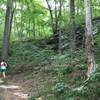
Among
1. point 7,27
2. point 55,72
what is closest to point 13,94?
point 55,72

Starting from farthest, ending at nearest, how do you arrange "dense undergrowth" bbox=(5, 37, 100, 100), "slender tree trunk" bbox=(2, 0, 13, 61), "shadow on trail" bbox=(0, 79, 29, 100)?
1. "slender tree trunk" bbox=(2, 0, 13, 61)
2. "shadow on trail" bbox=(0, 79, 29, 100)
3. "dense undergrowth" bbox=(5, 37, 100, 100)

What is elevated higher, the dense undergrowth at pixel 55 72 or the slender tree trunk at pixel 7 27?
the slender tree trunk at pixel 7 27

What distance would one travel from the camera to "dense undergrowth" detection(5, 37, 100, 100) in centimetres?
991

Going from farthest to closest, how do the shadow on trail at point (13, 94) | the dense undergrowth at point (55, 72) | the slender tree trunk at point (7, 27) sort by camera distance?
the slender tree trunk at point (7, 27)
the shadow on trail at point (13, 94)
the dense undergrowth at point (55, 72)

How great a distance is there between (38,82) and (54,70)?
1170 millimetres

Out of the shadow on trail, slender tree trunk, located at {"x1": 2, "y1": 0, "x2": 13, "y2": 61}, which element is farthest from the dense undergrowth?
slender tree trunk, located at {"x1": 2, "y1": 0, "x2": 13, "y2": 61}

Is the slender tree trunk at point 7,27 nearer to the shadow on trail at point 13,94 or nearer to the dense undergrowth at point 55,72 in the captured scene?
the dense undergrowth at point 55,72

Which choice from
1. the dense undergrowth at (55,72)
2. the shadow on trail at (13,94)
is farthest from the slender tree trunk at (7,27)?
the shadow on trail at (13,94)

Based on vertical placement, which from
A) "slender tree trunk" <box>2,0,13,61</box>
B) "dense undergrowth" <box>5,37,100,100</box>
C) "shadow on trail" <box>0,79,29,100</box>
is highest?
"slender tree trunk" <box>2,0,13,61</box>

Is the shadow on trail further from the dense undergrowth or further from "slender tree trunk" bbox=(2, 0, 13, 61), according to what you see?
"slender tree trunk" bbox=(2, 0, 13, 61)

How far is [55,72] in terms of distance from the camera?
14.6 metres

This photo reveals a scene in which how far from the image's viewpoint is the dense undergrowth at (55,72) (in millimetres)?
9906

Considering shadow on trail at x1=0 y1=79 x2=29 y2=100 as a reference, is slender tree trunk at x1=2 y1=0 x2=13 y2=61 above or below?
above

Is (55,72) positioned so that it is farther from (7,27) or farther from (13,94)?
(7,27)
